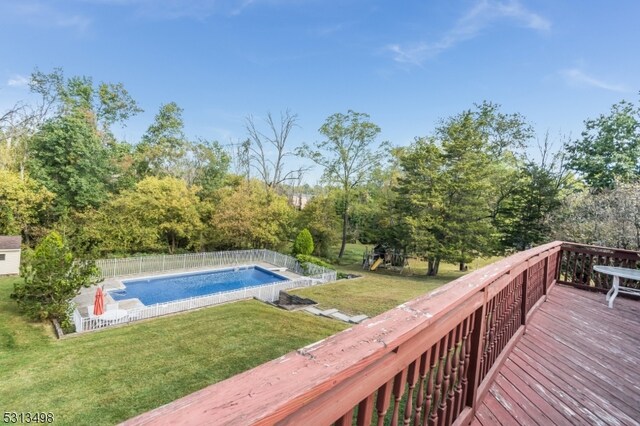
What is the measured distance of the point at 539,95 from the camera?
1489 cm

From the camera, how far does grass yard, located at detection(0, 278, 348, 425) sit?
480cm

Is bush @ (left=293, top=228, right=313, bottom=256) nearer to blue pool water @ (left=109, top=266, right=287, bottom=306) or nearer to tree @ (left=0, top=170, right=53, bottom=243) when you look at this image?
blue pool water @ (left=109, top=266, right=287, bottom=306)

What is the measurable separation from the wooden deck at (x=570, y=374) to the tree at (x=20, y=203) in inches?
817

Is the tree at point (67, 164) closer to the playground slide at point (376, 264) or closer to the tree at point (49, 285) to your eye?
the tree at point (49, 285)

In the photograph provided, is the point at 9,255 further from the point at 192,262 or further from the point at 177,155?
the point at 177,155

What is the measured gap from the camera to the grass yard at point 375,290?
10.4 metres

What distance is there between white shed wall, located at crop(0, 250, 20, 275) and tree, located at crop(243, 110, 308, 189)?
1467cm

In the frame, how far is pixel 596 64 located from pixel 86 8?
22.2 m

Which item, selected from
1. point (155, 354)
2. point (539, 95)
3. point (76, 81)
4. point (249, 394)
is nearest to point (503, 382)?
point (249, 394)

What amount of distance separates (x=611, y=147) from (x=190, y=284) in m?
22.2

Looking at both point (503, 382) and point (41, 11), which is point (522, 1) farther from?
point (41, 11)

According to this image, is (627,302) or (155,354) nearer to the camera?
(627,302)

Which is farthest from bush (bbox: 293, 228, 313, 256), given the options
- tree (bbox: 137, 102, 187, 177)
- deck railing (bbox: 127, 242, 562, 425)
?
deck railing (bbox: 127, 242, 562, 425)

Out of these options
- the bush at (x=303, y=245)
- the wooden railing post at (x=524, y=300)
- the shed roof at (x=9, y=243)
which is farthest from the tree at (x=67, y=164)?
the wooden railing post at (x=524, y=300)
